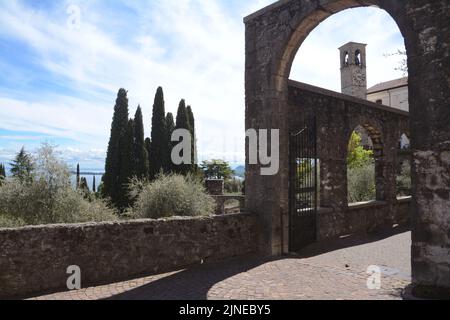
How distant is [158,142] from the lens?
22.0 m

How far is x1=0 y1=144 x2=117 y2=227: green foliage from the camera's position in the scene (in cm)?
827

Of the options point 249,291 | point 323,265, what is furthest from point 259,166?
point 249,291

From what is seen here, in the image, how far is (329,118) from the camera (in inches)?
344

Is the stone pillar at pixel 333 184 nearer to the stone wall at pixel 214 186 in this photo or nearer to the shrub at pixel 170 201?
the shrub at pixel 170 201

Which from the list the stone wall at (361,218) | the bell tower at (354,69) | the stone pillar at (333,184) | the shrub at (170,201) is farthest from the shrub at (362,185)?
the bell tower at (354,69)

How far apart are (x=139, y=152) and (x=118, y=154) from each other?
128cm

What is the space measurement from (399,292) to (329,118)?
5.12 metres

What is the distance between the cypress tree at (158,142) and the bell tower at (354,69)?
21.2m

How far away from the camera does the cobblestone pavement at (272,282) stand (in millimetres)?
4273

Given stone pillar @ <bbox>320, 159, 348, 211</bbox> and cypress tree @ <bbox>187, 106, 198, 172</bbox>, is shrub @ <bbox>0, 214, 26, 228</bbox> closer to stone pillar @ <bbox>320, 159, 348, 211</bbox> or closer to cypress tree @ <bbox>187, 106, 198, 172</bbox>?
stone pillar @ <bbox>320, 159, 348, 211</bbox>

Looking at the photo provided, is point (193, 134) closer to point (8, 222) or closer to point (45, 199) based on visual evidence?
point (45, 199)

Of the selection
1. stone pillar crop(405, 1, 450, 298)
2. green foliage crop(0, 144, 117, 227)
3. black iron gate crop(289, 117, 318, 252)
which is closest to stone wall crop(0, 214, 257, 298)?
black iron gate crop(289, 117, 318, 252)

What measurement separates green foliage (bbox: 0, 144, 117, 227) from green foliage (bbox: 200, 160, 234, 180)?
2687 centimetres

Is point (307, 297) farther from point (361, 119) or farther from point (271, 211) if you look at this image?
point (361, 119)
